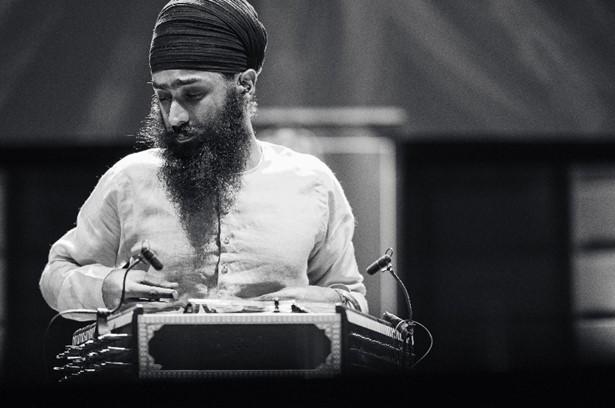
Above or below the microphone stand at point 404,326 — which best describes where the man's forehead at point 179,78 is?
above

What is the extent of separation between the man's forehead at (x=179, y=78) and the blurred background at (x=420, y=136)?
7.47 feet

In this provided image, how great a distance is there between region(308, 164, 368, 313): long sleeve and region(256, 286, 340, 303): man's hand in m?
0.20

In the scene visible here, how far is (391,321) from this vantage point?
2361 mm

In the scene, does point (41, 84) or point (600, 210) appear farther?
point (600, 210)

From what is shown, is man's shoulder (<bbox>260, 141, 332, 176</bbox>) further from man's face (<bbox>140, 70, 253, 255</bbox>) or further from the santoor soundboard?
the santoor soundboard

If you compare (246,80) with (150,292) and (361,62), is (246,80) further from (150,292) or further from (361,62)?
(361,62)

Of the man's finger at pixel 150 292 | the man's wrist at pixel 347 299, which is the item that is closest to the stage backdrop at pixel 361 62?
the man's wrist at pixel 347 299

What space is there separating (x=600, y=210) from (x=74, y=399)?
4202mm

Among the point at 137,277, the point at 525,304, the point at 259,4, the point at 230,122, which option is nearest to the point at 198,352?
the point at 137,277

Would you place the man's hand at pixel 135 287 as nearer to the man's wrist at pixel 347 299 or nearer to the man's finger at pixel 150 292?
the man's finger at pixel 150 292

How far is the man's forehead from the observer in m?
2.54

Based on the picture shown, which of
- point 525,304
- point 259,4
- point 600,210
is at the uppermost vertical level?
point 259,4

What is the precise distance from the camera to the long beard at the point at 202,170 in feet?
8.62

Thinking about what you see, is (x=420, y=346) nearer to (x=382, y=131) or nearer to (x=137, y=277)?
(x=382, y=131)
